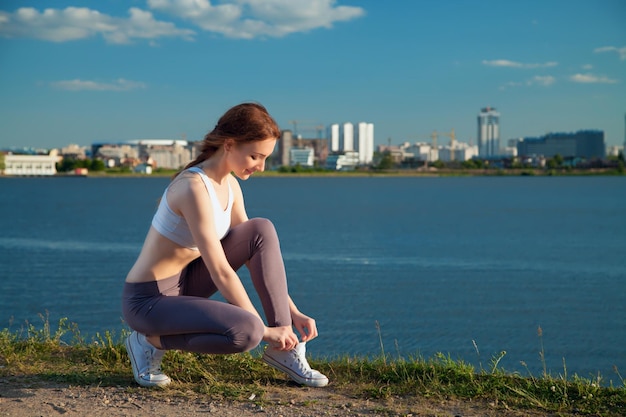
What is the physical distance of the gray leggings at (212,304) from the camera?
12.5ft

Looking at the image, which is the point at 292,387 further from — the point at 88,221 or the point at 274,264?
the point at 88,221

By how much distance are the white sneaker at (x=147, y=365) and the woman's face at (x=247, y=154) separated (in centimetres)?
108

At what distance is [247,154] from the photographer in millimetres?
3967

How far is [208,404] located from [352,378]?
0.93m

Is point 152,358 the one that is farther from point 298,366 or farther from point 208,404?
point 298,366

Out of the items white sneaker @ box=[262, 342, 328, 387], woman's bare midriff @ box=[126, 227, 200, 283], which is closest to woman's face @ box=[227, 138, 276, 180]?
woman's bare midriff @ box=[126, 227, 200, 283]

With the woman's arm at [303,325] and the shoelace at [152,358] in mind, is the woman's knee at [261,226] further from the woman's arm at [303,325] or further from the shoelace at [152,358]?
the shoelace at [152,358]

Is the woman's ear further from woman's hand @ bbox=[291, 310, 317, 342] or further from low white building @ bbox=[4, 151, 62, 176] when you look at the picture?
low white building @ bbox=[4, 151, 62, 176]

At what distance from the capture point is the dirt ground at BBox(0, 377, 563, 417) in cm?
371

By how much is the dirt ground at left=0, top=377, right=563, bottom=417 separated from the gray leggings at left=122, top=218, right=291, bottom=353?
28 centimetres

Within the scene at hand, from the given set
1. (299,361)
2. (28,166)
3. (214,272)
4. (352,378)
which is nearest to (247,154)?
(214,272)

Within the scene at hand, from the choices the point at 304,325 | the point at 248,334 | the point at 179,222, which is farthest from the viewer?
the point at 304,325

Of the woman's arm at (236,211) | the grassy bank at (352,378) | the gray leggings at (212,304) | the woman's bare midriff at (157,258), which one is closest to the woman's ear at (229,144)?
the woman's arm at (236,211)

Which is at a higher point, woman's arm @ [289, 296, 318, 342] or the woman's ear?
the woman's ear
